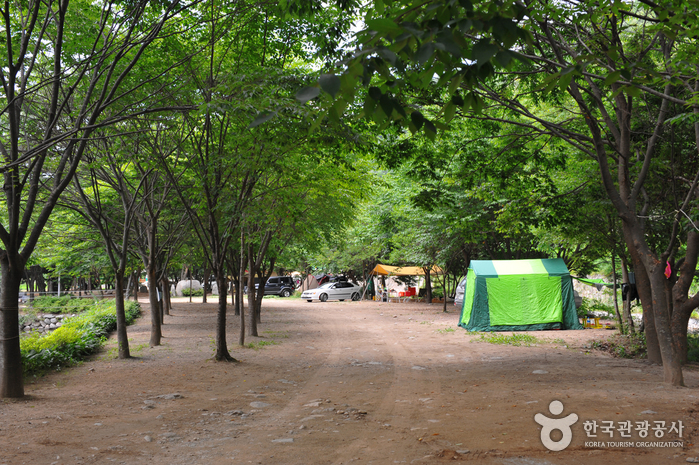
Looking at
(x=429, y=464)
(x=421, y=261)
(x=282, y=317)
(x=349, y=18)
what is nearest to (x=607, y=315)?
(x=421, y=261)

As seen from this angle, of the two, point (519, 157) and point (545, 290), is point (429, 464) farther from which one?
point (545, 290)

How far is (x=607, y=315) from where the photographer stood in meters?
22.8

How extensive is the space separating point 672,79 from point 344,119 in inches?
168

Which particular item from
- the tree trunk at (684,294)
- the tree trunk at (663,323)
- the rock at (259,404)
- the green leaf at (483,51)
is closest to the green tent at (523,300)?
the tree trunk at (684,294)

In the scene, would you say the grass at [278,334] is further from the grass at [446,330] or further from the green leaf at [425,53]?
the green leaf at [425,53]

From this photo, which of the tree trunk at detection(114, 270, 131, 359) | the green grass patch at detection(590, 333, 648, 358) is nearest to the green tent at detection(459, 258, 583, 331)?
the green grass patch at detection(590, 333, 648, 358)

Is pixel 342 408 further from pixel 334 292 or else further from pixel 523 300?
pixel 334 292

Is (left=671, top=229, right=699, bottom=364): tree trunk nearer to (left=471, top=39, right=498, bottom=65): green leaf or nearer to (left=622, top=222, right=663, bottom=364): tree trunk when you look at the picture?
(left=622, top=222, right=663, bottom=364): tree trunk

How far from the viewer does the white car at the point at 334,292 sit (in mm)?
38094

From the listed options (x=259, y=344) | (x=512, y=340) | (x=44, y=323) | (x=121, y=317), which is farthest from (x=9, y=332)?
(x=44, y=323)

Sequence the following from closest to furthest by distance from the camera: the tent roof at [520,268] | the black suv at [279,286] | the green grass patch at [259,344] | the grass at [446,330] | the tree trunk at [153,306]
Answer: the tree trunk at [153,306]
the green grass patch at [259,344]
the grass at [446,330]
the tent roof at [520,268]
the black suv at [279,286]

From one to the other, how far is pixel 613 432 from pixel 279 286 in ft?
136

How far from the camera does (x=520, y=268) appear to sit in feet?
62.0

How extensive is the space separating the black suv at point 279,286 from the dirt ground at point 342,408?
1276 inches
